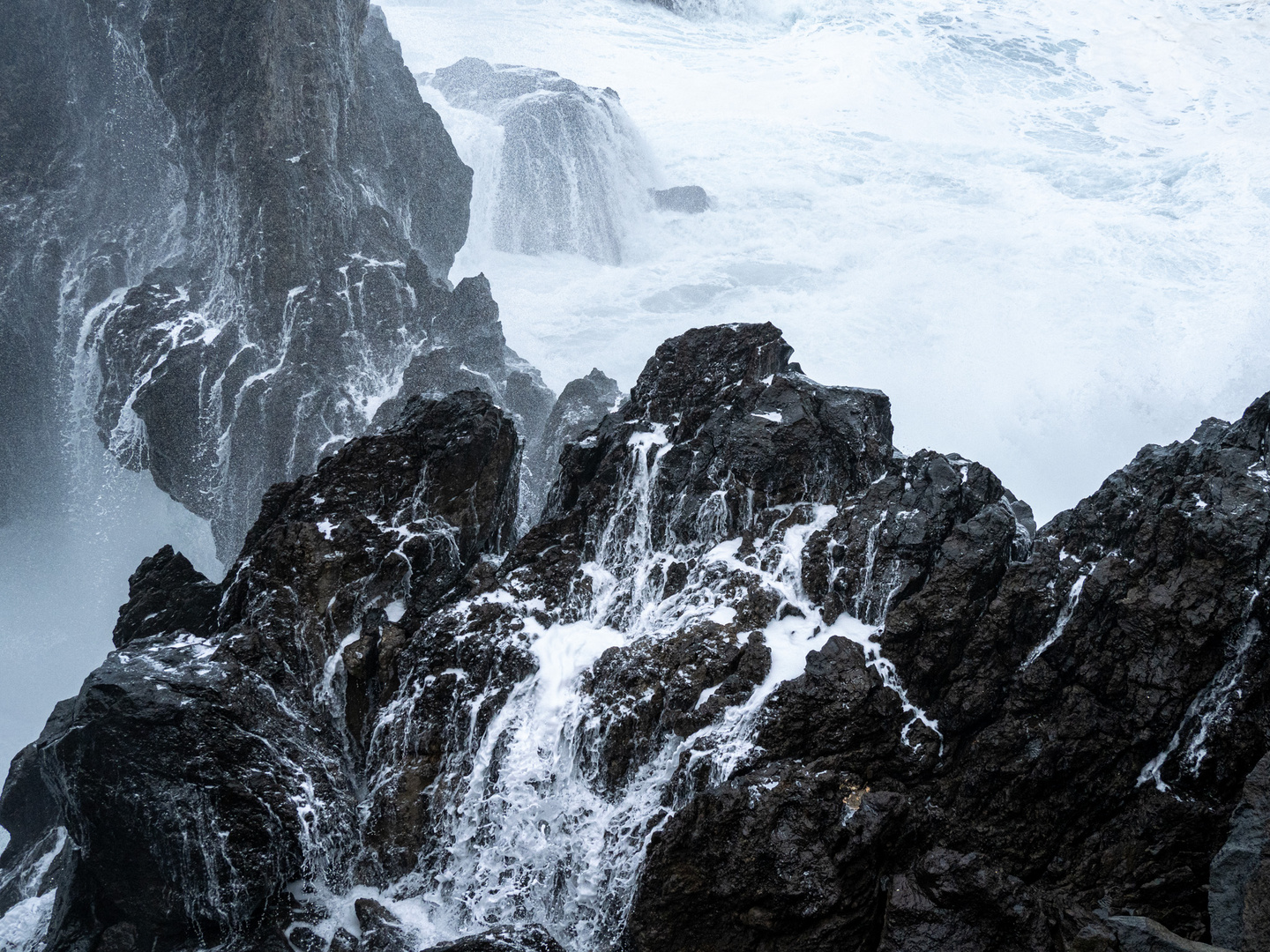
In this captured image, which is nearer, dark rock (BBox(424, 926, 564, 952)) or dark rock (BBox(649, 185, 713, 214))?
dark rock (BBox(424, 926, 564, 952))

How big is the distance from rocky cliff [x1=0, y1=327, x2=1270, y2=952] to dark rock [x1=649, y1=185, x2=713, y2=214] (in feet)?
160

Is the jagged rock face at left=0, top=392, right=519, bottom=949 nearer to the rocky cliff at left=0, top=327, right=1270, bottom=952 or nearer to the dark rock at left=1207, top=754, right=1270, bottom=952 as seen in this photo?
the rocky cliff at left=0, top=327, right=1270, bottom=952

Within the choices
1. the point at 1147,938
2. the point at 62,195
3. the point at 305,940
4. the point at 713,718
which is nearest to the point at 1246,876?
the point at 1147,938

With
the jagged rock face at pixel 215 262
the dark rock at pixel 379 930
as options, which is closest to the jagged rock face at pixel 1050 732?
the dark rock at pixel 379 930

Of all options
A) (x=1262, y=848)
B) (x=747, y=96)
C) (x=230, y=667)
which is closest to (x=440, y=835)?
(x=230, y=667)

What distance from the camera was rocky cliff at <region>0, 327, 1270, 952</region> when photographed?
16547 mm

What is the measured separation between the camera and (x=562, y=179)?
64.7 metres

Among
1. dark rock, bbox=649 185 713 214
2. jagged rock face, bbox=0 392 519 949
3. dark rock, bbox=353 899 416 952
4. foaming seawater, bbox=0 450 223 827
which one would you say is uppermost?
dark rock, bbox=649 185 713 214

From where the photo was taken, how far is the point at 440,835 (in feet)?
64.9

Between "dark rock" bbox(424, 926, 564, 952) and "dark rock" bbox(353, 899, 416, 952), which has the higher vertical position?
"dark rock" bbox(424, 926, 564, 952)

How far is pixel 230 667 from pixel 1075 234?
64.1m

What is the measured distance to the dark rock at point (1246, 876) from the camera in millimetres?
13289

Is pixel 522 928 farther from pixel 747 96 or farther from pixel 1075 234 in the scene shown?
pixel 747 96

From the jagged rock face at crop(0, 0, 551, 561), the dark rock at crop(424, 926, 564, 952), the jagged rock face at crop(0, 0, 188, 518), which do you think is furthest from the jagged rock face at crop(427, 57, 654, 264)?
the dark rock at crop(424, 926, 564, 952)
